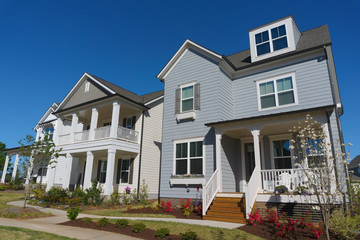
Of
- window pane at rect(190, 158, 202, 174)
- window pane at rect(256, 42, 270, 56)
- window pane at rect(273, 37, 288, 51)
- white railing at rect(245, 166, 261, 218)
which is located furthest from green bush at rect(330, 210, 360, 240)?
window pane at rect(256, 42, 270, 56)

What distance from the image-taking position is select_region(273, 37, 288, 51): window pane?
13.0 meters


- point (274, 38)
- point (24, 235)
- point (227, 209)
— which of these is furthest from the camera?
point (274, 38)

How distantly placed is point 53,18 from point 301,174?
1631 centimetres

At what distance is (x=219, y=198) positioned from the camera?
1056 cm

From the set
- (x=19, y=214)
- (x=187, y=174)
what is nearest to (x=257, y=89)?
(x=187, y=174)

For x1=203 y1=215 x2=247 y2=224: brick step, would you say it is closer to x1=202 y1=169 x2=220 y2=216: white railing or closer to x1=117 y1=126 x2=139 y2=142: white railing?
x1=202 y1=169 x2=220 y2=216: white railing

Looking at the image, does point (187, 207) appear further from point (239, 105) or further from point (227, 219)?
point (239, 105)

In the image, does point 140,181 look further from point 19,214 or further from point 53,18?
point 53,18

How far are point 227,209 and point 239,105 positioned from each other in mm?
6205

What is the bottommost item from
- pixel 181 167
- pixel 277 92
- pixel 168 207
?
pixel 168 207

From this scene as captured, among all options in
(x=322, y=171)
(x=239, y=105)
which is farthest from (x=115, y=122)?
(x=322, y=171)

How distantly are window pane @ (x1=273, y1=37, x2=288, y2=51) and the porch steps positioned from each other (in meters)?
8.40

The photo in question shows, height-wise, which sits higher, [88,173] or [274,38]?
[274,38]

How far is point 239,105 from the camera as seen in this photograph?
1370 centimetres
